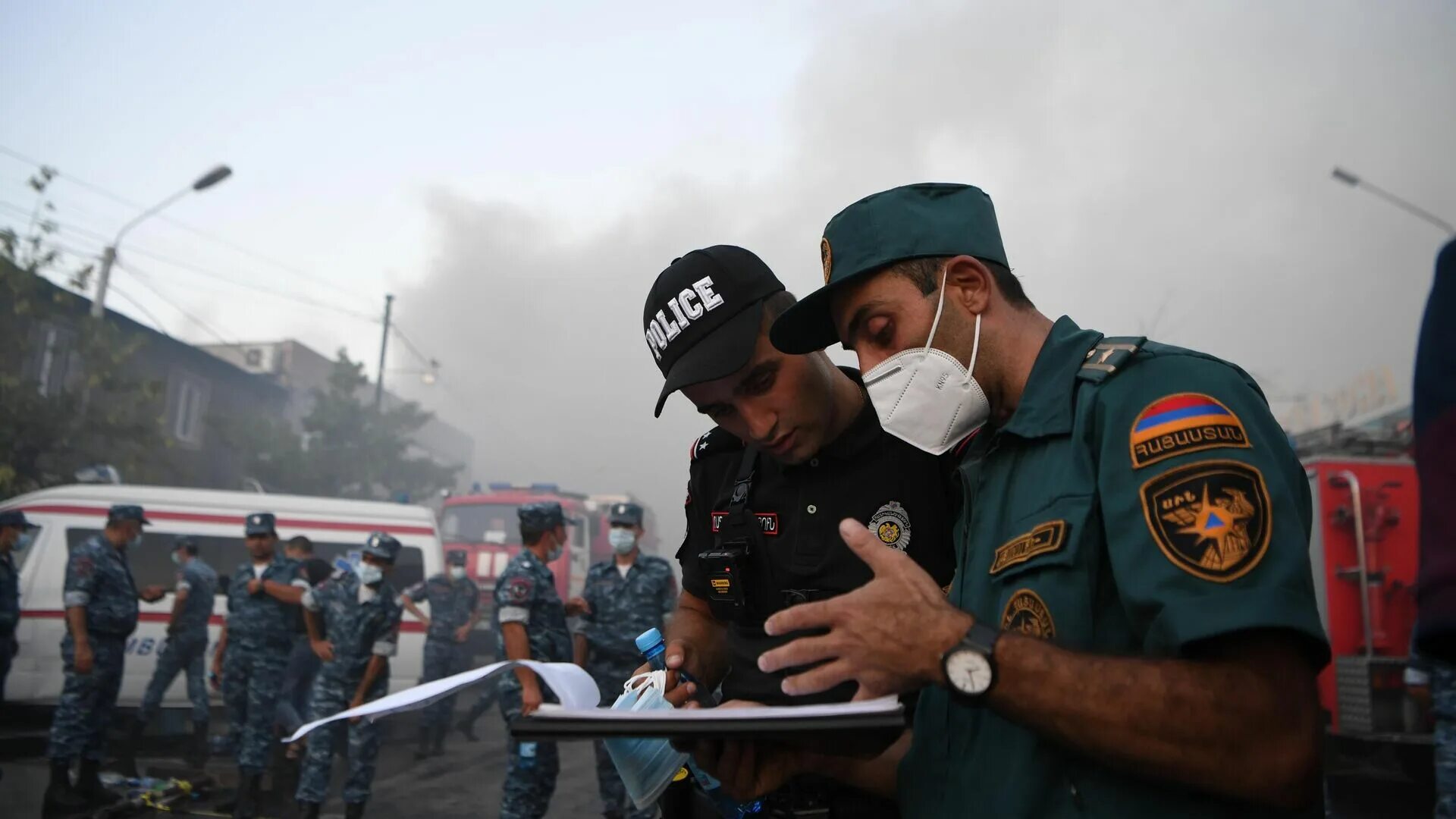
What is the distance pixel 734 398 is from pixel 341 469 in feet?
81.3

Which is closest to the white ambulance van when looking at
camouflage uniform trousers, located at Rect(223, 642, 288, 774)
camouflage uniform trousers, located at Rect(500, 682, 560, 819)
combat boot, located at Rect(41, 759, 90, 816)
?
camouflage uniform trousers, located at Rect(223, 642, 288, 774)

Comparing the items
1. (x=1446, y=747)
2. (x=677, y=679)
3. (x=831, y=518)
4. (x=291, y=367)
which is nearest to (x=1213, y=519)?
(x=831, y=518)

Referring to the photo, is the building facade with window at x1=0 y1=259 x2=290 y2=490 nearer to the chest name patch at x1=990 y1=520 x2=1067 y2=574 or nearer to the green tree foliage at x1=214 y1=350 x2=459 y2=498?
the green tree foliage at x1=214 y1=350 x2=459 y2=498

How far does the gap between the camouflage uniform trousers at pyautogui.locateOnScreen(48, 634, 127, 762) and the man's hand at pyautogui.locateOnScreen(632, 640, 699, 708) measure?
733 cm

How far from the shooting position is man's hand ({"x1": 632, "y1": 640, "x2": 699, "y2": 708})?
79.1 inches

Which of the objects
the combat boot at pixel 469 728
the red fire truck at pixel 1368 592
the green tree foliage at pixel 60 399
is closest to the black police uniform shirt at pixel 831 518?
the red fire truck at pixel 1368 592

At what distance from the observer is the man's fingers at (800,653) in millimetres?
1177

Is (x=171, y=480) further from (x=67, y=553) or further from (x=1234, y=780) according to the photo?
(x=1234, y=780)

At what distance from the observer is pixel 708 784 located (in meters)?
2.03

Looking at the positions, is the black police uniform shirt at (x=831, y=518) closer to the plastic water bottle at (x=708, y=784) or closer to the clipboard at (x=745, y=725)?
the plastic water bottle at (x=708, y=784)

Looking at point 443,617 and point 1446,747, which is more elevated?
point 443,617

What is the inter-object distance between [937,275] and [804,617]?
0.76 meters

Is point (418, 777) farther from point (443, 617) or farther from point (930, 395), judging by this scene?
point (930, 395)

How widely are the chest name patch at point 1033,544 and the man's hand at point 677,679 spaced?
0.88m
